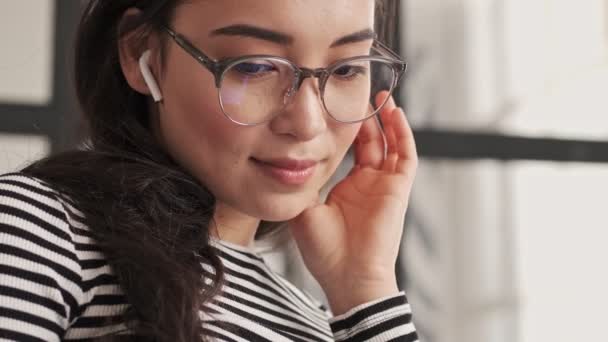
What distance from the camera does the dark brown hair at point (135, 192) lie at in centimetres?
98

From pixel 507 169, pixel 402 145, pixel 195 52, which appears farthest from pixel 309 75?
pixel 507 169

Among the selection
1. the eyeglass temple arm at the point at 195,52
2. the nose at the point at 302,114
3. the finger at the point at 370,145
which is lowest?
the finger at the point at 370,145

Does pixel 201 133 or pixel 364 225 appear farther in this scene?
pixel 364 225

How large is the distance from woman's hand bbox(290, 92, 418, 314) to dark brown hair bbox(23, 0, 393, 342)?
26cm

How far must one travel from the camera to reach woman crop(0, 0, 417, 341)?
0.97 m

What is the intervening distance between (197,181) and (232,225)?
0.12 metres

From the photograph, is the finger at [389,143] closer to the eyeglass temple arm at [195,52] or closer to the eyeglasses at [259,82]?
the eyeglasses at [259,82]

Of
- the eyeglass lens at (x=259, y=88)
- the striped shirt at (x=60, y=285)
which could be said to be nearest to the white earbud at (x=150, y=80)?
the eyeglass lens at (x=259, y=88)

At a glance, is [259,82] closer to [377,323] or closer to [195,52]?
[195,52]

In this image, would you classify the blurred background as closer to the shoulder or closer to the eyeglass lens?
the eyeglass lens

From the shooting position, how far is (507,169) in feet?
7.77

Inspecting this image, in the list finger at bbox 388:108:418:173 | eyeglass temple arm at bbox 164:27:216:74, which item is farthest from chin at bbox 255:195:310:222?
finger at bbox 388:108:418:173

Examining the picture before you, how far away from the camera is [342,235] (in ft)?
4.55

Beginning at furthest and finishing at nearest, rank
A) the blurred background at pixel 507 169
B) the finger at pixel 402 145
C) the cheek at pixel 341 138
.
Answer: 1. the blurred background at pixel 507 169
2. the finger at pixel 402 145
3. the cheek at pixel 341 138
